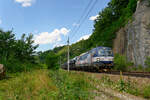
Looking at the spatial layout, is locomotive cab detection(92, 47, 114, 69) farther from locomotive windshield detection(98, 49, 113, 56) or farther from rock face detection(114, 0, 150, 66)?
rock face detection(114, 0, 150, 66)

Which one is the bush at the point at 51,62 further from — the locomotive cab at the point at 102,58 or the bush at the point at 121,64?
the locomotive cab at the point at 102,58

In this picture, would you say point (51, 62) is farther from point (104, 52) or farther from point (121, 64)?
point (104, 52)

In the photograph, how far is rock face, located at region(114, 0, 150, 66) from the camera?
21652 mm

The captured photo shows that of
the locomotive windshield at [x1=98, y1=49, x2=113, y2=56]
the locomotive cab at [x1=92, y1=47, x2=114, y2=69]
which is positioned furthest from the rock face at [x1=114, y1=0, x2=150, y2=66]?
the locomotive cab at [x1=92, y1=47, x2=114, y2=69]

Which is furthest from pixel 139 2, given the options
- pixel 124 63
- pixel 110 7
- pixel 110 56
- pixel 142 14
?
pixel 110 7

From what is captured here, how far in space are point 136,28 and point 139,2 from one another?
15.0ft

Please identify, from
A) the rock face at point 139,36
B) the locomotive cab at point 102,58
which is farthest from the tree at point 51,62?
the locomotive cab at point 102,58

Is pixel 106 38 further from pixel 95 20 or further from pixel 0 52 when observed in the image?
pixel 0 52

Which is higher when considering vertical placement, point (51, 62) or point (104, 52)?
point (104, 52)

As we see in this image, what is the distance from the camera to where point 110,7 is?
4469 centimetres

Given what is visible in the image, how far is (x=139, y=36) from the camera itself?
23.0 metres

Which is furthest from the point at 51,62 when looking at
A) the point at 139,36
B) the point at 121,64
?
the point at 139,36

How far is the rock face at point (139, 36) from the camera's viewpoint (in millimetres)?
21652

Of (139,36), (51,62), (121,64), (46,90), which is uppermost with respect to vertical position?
(139,36)
